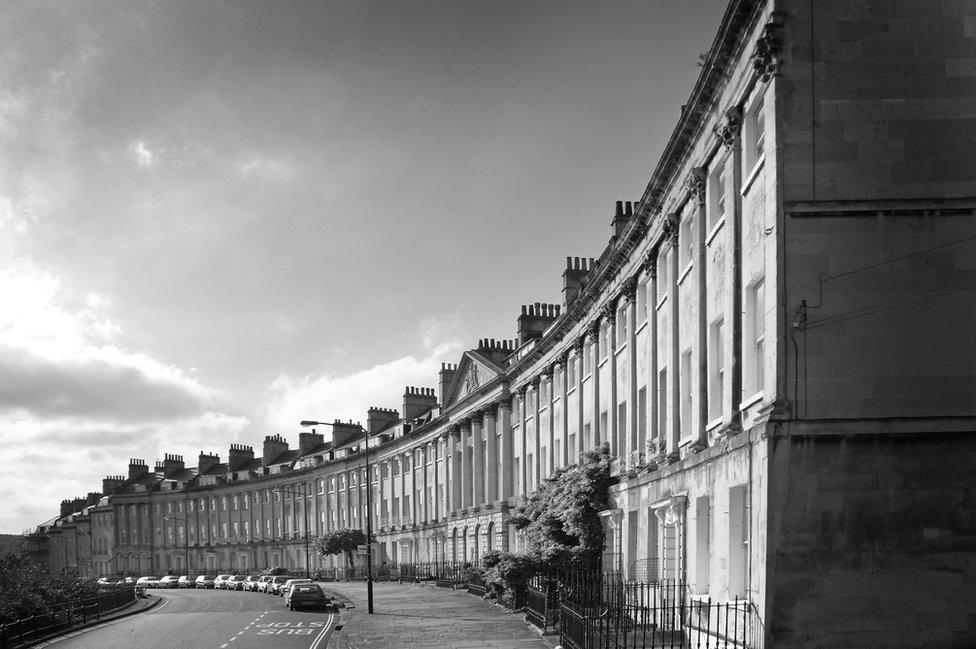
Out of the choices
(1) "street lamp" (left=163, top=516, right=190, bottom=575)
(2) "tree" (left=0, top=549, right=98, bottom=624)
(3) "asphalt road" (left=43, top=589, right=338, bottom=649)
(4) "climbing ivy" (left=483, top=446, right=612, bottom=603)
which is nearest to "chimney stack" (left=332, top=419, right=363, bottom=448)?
(1) "street lamp" (left=163, top=516, right=190, bottom=575)

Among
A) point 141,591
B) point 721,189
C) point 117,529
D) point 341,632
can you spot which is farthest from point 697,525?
point 117,529

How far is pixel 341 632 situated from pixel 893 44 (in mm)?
22903

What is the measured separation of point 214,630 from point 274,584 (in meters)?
33.3

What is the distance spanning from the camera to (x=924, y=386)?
16469 mm

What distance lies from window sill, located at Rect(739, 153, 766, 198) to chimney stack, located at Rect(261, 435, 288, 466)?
104724mm

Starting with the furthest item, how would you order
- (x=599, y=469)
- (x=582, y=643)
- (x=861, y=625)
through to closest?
1. (x=599, y=469)
2. (x=582, y=643)
3. (x=861, y=625)

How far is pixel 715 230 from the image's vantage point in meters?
21.9

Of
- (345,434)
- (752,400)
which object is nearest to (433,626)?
(752,400)

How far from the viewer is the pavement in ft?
87.6

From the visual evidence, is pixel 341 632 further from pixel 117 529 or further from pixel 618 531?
pixel 117 529

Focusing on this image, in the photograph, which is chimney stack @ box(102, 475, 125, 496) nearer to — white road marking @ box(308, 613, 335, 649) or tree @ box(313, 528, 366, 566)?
tree @ box(313, 528, 366, 566)

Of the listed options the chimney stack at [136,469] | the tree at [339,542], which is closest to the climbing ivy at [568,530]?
the tree at [339,542]

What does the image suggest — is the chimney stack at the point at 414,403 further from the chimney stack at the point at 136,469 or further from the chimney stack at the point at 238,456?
the chimney stack at the point at 136,469

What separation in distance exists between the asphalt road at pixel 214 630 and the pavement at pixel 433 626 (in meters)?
1.03
